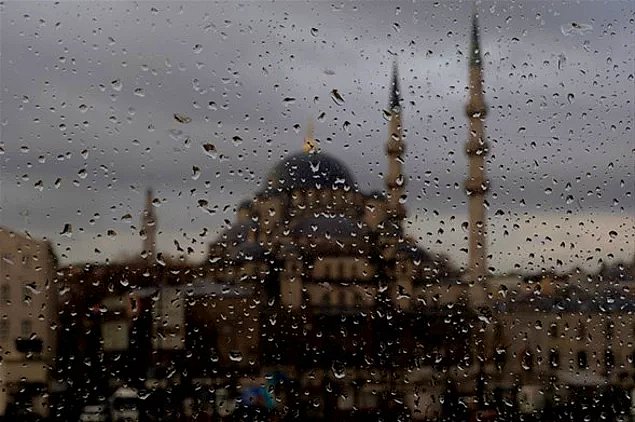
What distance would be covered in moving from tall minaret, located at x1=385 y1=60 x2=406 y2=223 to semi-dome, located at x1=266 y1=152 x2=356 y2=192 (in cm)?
10

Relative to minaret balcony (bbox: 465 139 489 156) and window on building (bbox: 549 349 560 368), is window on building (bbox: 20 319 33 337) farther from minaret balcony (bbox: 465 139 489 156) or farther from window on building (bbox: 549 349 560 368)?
window on building (bbox: 549 349 560 368)

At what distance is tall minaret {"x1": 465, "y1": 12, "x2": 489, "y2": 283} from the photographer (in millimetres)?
2119

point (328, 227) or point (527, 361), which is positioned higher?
point (328, 227)

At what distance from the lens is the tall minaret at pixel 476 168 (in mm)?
2119

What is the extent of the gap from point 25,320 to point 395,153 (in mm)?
940

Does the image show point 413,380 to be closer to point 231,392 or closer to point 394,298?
point 394,298

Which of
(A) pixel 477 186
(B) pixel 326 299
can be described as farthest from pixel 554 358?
(B) pixel 326 299

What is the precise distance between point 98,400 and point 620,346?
4.45ft

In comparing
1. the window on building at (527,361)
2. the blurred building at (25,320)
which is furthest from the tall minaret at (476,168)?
the blurred building at (25,320)

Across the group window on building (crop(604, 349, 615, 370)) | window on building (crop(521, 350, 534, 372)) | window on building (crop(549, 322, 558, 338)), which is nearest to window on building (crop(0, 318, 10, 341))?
window on building (crop(521, 350, 534, 372))

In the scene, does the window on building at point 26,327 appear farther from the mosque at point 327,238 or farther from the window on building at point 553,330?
the window on building at point 553,330

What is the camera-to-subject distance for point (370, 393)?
1.93m

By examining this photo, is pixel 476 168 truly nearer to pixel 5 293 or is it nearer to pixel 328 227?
pixel 328 227

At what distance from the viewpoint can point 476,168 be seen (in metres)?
2.24
